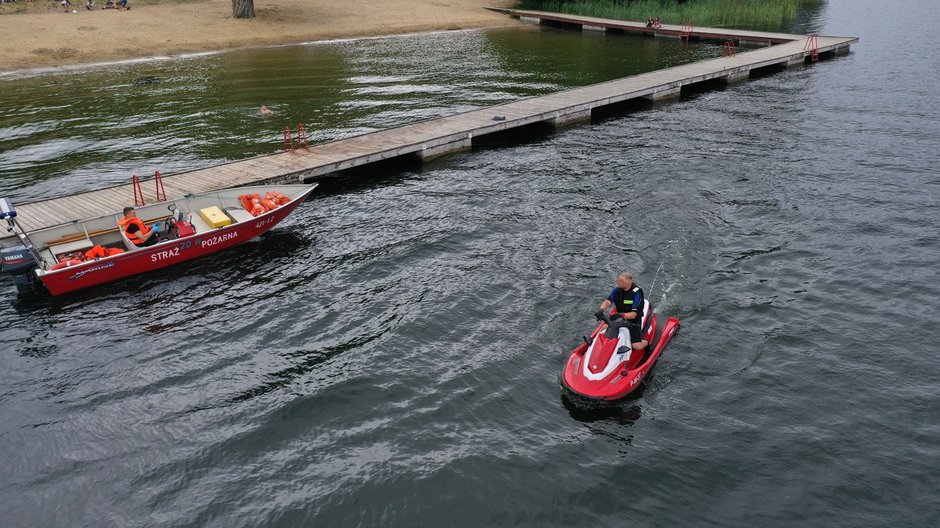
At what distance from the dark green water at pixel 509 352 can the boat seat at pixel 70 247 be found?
5.55 ft

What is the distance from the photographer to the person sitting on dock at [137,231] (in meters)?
21.0

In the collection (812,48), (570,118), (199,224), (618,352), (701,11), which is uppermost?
(701,11)

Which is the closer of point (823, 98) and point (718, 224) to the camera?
point (718, 224)

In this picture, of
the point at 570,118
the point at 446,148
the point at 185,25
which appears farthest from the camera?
the point at 185,25

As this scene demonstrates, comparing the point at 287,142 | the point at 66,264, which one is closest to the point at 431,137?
the point at 287,142

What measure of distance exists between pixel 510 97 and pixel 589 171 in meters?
13.7

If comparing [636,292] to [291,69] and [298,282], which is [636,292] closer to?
[298,282]

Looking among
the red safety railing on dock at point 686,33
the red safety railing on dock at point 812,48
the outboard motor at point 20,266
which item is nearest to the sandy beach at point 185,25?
the red safety railing on dock at point 686,33

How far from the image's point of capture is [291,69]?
5116 centimetres

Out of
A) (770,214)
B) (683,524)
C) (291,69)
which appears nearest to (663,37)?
(291,69)

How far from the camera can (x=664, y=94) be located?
136ft

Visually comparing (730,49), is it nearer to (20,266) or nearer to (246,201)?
(246,201)

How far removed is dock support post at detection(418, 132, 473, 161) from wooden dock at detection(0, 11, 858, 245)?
47mm

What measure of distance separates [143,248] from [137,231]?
37.4 inches
